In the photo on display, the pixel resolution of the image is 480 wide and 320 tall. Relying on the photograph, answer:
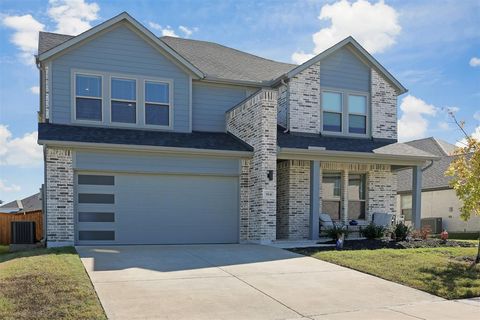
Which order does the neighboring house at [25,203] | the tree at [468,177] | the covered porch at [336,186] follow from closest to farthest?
the tree at [468,177] < the covered porch at [336,186] < the neighboring house at [25,203]

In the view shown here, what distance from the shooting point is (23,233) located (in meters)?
15.3

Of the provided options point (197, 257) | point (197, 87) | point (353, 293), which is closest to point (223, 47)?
A: point (197, 87)

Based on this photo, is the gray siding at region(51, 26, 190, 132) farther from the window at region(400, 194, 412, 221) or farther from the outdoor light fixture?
the window at region(400, 194, 412, 221)

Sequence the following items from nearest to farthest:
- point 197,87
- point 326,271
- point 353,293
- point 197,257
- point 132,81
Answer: point 353,293 < point 326,271 < point 197,257 < point 132,81 < point 197,87

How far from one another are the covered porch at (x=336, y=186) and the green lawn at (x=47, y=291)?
7621 millimetres

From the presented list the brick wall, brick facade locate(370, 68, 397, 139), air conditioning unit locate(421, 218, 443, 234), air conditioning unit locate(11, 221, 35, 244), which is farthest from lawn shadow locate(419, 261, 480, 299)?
air conditioning unit locate(421, 218, 443, 234)

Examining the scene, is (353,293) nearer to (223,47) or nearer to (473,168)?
(473,168)

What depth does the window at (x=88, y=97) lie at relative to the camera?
1426cm

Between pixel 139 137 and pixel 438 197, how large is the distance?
17.6 m

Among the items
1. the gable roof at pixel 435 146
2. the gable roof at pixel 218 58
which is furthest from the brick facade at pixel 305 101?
the gable roof at pixel 435 146

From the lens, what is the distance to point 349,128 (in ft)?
56.2

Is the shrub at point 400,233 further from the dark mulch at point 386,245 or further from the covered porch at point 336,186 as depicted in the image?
the covered porch at point 336,186

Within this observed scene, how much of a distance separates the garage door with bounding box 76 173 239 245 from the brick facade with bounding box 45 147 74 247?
41 centimetres

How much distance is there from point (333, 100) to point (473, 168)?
289 inches
